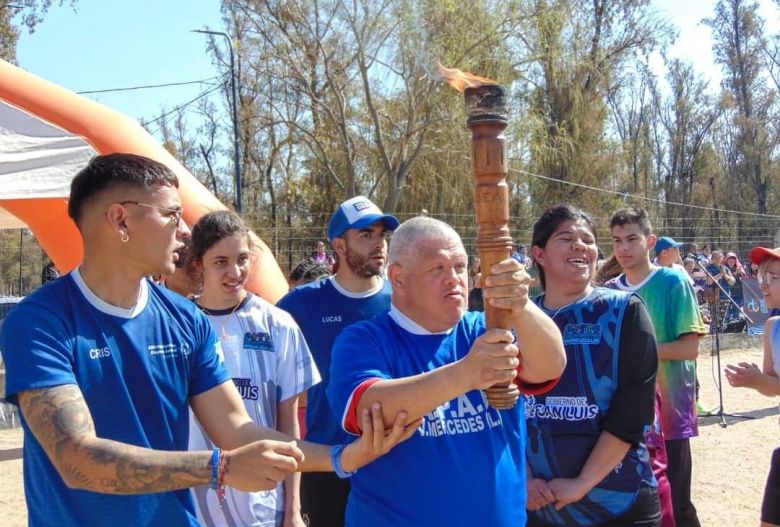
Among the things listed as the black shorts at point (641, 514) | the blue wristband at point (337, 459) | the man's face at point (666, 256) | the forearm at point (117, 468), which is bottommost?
the black shorts at point (641, 514)

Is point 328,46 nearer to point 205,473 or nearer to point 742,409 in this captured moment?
point 742,409

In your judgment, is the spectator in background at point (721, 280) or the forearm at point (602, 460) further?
the spectator in background at point (721, 280)

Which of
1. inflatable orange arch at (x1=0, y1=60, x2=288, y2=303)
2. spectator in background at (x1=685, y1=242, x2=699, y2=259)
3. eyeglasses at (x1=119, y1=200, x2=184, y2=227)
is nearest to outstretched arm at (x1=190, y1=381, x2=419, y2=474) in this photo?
eyeglasses at (x1=119, y1=200, x2=184, y2=227)

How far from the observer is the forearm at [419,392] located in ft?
6.61

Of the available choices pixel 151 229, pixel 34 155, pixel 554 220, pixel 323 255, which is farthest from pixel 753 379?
pixel 323 255

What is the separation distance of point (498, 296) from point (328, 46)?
18.0m

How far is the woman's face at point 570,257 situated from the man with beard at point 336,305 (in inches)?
38.1

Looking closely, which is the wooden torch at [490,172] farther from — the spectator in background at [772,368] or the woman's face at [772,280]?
the woman's face at [772,280]

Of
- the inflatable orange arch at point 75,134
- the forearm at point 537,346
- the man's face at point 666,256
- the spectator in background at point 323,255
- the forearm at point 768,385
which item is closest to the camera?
the forearm at point 537,346

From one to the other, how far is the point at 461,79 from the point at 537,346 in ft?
2.71

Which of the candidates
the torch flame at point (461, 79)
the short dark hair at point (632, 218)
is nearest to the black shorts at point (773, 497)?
the short dark hair at point (632, 218)

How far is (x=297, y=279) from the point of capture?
645 centimetres

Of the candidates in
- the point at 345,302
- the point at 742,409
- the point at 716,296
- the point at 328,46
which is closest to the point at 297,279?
the point at 345,302

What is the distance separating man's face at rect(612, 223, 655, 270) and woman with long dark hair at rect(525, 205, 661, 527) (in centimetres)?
182
